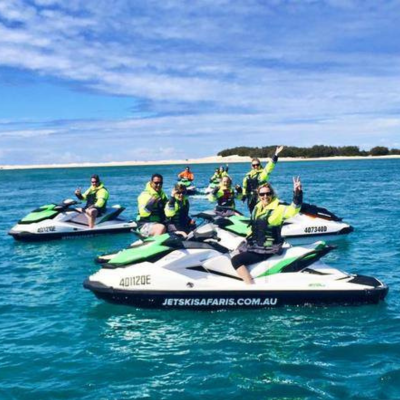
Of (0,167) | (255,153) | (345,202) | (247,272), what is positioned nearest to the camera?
(247,272)

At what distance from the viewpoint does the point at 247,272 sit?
8227 mm

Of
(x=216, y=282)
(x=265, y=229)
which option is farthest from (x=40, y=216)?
(x=265, y=229)

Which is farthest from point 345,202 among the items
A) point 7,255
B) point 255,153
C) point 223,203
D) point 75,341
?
point 255,153

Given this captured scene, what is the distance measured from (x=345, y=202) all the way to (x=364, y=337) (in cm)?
1909

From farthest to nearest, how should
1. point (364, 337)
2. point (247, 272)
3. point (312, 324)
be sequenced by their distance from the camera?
point (247, 272)
point (312, 324)
point (364, 337)

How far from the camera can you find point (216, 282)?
327 inches

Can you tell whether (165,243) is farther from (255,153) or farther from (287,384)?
(255,153)

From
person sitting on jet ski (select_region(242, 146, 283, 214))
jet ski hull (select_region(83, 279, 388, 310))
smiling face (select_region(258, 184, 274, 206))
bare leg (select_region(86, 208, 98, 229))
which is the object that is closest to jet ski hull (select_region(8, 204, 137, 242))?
bare leg (select_region(86, 208, 98, 229))

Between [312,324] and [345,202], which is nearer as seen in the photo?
[312,324]

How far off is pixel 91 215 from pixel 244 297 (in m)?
8.98

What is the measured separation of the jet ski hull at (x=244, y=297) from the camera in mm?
8219

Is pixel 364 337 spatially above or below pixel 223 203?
below

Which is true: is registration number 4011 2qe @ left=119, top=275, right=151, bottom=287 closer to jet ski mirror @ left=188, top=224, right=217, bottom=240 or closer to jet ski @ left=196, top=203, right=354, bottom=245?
jet ski mirror @ left=188, top=224, right=217, bottom=240

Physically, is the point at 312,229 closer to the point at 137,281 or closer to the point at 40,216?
the point at 137,281
